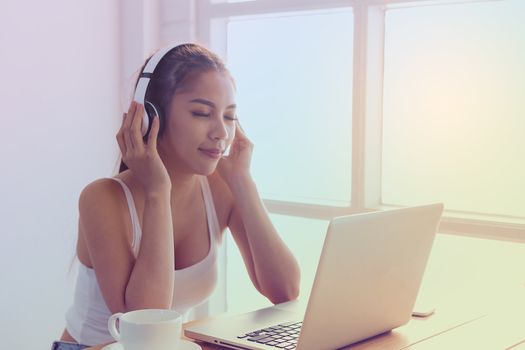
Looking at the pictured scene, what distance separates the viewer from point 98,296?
5.53 ft

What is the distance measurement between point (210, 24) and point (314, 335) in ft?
6.25

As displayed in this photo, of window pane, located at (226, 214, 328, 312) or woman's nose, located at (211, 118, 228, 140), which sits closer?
woman's nose, located at (211, 118, 228, 140)

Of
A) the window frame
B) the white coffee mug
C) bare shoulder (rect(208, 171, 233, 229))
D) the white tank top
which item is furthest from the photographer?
the window frame

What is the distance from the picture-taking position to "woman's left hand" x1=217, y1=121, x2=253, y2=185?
192cm

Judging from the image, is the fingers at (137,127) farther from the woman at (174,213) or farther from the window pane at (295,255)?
the window pane at (295,255)

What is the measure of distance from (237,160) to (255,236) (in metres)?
0.21

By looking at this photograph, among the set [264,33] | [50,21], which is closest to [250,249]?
[264,33]

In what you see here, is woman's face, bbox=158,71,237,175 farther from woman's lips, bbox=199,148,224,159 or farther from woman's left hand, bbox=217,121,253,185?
woman's left hand, bbox=217,121,253,185

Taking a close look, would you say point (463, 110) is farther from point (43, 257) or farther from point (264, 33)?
point (43, 257)

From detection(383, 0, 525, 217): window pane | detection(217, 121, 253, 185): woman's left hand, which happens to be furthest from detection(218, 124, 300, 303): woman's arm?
detection(383, 0, 525, 217): window pane

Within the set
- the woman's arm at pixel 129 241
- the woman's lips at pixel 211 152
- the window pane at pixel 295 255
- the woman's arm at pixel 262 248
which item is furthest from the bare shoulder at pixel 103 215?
the window pane at pixel 295 255

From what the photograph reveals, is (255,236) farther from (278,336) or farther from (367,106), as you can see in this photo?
(367,106)

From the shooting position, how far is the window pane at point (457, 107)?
2.25 m

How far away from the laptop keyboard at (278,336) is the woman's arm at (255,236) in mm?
373
